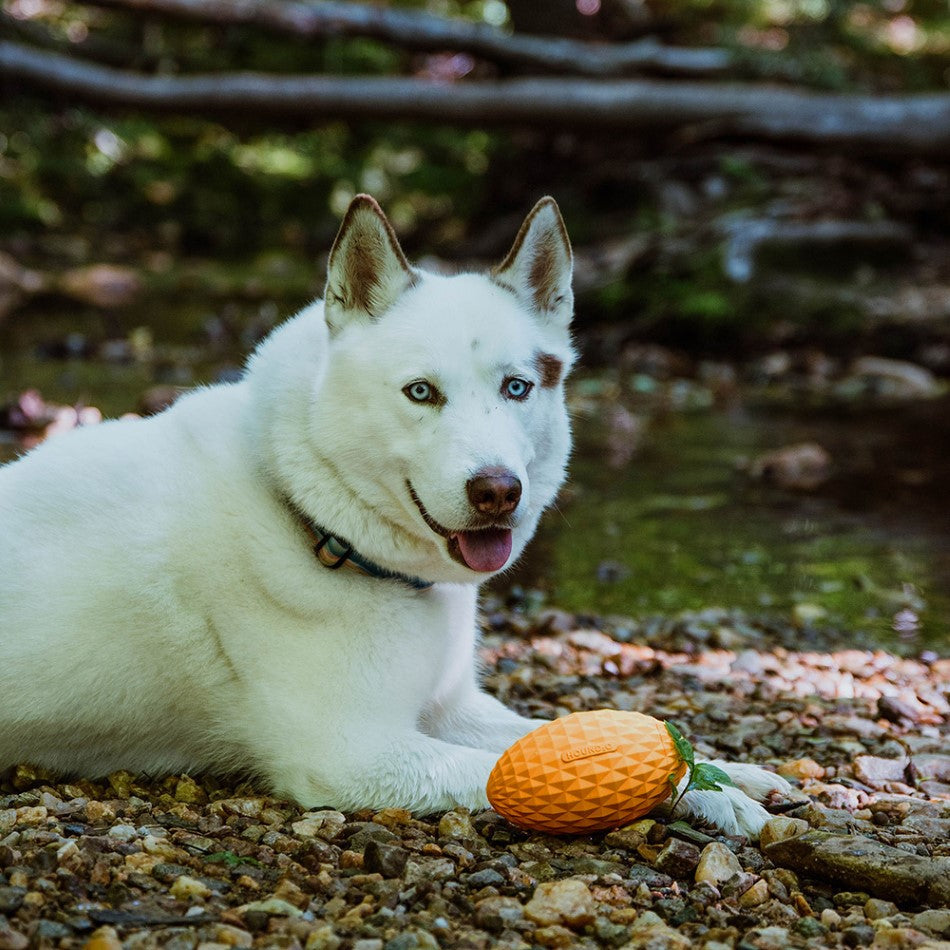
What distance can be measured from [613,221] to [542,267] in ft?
32.5

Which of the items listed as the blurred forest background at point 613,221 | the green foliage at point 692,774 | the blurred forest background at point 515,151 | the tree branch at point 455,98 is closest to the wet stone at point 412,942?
the green foliage at point 692,774

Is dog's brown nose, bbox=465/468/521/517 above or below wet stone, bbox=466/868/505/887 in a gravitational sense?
above

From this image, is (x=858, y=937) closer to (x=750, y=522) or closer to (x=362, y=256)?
(x=362, y=256)

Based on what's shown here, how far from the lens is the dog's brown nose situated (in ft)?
9.39

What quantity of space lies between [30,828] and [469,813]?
1.01 meters

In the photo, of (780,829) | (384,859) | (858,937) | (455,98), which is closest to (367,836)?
(384,859)

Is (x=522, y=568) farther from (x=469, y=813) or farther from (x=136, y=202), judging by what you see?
(x=136, y=202)

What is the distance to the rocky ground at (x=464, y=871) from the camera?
2232mm

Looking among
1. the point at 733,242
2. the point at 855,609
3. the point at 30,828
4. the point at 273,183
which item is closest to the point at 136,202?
the point at 273,183

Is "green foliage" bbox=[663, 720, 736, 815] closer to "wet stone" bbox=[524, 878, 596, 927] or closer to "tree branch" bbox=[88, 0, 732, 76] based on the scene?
"wet stone" bbox=[524, 878, 596, 927]

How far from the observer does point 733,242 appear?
34.8 feet

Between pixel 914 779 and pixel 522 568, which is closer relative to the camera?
pixel 914 779

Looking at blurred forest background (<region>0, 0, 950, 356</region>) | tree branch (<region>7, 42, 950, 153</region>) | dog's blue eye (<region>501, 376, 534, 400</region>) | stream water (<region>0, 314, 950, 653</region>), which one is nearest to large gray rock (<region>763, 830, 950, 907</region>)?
dog's blue eye (<region>501, 376, 534, 400</region>)

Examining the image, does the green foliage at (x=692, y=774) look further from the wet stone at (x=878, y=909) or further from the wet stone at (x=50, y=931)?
the wet stone at (x=50, y=931)
